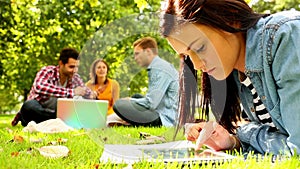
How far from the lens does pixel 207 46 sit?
153 cm

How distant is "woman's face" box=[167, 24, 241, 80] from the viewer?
1530 mm

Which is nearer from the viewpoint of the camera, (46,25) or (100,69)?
(100,69)

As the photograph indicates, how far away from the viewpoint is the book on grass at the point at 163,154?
1.39 meters

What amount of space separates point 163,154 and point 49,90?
11.0 ft

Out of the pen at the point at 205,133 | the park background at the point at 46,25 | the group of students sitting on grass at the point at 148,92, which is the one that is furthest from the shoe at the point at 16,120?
the pen at the point at 205,133

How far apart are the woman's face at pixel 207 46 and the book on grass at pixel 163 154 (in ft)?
1.01

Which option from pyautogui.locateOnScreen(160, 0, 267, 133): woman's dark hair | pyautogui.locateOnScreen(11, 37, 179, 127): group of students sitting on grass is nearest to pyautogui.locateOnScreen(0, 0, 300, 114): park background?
pyautogui.locateOnScreen(11, 37, 179, 127): group of students sitting on grass

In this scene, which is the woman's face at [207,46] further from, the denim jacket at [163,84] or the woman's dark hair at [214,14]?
the denim jacket at [163,84]

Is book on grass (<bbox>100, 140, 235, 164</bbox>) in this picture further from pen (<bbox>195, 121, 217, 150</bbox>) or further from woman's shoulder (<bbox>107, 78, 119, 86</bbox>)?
woman's shoulder (<bbox>107, 78, 119, 86</bbox>)

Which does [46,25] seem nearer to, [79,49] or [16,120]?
[79,49]

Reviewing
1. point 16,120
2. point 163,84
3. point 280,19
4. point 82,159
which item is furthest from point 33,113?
point 280,19

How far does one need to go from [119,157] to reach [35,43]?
28.4 ft

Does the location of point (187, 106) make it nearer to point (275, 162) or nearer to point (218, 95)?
point (218, 95)

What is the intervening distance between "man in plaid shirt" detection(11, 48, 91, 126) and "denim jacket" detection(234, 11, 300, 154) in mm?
3298
